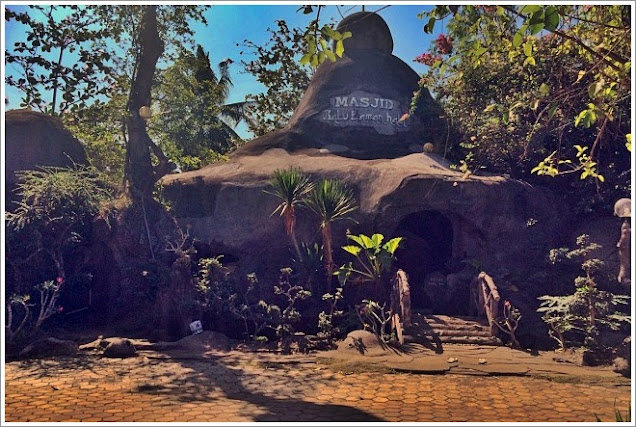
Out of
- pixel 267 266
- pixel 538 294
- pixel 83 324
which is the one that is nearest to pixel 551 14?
pixel 538 294

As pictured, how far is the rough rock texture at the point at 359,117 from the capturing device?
589 inches

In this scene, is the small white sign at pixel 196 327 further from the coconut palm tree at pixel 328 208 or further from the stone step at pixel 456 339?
the stone step at pixel 456 339

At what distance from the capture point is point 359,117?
50.1 ft

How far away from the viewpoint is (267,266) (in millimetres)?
11977

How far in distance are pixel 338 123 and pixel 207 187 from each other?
4.60 meters

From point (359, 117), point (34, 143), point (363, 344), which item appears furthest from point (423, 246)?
point (34, 143)

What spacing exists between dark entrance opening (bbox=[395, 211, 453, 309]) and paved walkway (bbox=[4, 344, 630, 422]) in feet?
16.6

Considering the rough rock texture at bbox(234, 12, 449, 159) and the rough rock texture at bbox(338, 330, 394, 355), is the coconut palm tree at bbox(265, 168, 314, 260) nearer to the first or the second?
the rough rock texture at bbox(338, 330, 394, 355)

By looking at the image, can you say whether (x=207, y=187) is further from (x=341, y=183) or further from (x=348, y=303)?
(x=348, y=303)

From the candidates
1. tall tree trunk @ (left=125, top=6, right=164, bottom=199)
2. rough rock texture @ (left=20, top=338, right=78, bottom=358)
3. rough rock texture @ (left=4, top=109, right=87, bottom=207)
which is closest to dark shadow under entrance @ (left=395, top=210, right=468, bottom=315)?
tall tree trunk @ (left=125, top=6, right=164, bottom=199)

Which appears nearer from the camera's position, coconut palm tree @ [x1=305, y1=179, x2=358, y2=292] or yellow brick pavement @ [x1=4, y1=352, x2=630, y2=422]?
yellow brick pavement @ [x1=4, y1=352, x2=630, y2=422]

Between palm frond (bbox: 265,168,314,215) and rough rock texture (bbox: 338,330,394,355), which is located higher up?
palm frond (bbox: 265,168,314,215)

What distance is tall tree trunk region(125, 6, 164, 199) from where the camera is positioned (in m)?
13.0

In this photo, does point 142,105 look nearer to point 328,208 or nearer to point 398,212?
point 328,208
